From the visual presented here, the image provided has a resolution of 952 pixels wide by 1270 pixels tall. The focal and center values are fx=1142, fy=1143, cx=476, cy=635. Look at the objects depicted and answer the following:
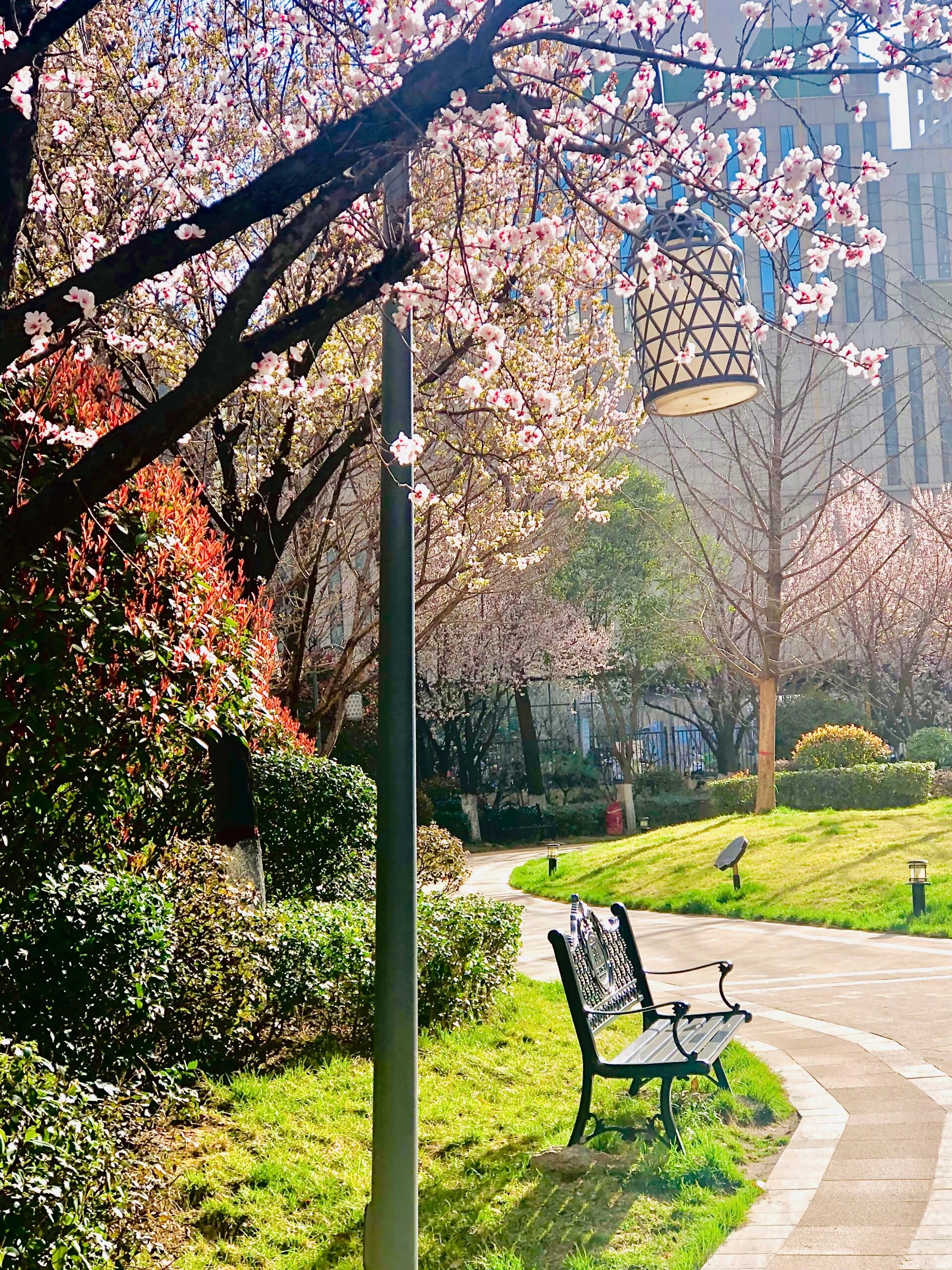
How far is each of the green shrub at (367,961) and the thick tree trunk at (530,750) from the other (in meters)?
23.1

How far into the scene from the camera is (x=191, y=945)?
6.03m

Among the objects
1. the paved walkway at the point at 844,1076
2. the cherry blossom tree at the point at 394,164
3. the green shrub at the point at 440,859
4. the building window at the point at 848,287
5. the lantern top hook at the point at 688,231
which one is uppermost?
the building window at the point at 848,287

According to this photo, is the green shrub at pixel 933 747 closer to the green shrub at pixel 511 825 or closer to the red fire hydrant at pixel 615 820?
the red fire hydrant at pixel 615 820

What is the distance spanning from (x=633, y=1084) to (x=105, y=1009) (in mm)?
2899

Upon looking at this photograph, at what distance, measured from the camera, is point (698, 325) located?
6418 mm

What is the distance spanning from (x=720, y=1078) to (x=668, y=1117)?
40.6 inches

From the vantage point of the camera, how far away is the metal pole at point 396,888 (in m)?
3.83

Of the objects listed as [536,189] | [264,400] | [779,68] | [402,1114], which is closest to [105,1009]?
[402,1114]

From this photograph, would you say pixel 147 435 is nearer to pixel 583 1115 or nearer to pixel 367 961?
pixel 583 1115

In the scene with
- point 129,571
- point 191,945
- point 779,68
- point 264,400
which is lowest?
point 191,945

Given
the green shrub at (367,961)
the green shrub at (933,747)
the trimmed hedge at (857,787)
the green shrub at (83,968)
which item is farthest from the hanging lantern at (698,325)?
the green shrub at (933,747)

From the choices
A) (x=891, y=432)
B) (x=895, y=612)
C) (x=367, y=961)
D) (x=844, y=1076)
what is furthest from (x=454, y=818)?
(x=891, y=432)

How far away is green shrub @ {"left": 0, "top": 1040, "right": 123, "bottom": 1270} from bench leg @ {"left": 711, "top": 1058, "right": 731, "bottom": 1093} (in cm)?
353

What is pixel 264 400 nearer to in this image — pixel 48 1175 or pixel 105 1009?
pixel 105 1009
